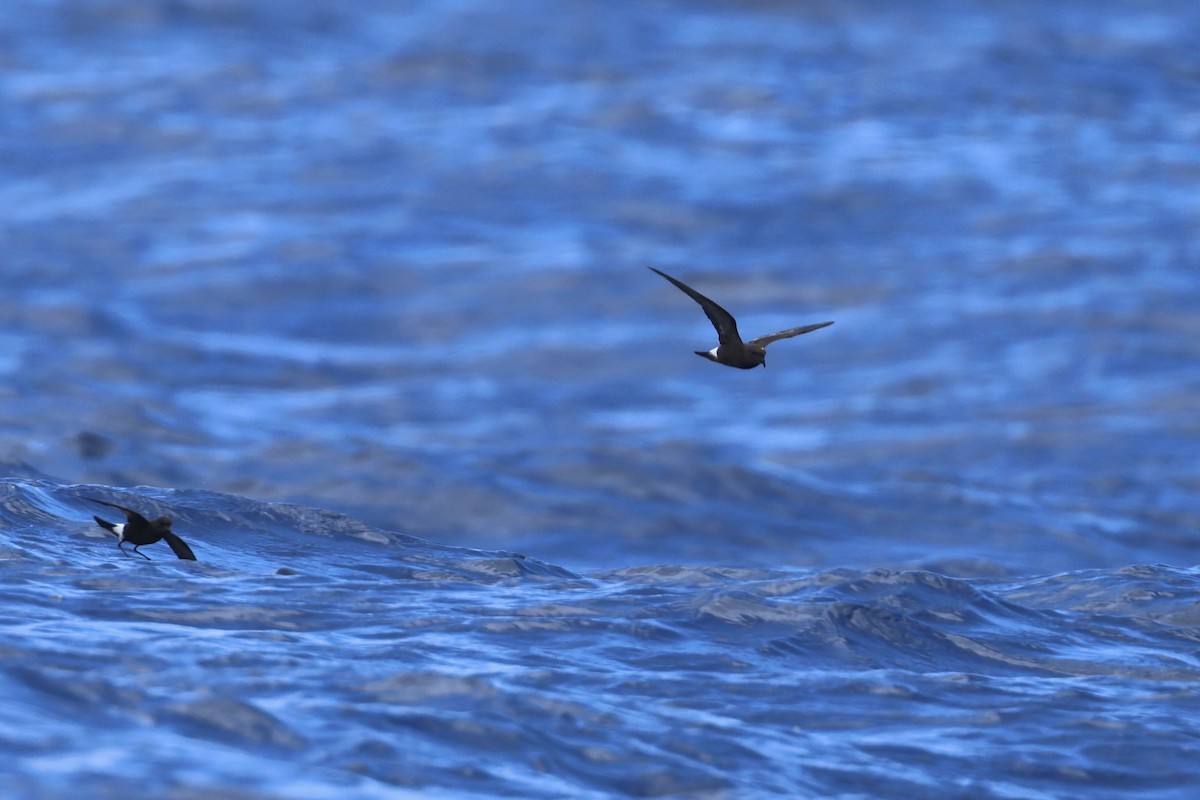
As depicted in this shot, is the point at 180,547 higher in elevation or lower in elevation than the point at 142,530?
lower

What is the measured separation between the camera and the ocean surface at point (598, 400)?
1111 centimetres

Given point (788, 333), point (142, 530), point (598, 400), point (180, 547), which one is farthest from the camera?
point (598, 400)

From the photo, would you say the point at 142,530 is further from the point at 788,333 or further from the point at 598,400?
the point at 598,400

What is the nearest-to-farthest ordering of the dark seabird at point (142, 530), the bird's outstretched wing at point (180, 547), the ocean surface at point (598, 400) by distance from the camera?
the ocean surface at point (598, 400) < the dark seabird at point (142, 530) < the bird's outstretched wing at point (180, 547)

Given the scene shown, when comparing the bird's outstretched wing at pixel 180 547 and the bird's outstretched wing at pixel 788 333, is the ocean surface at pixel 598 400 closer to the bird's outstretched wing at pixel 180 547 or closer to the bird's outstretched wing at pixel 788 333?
the bird's outstretched wing at pixel 180 547

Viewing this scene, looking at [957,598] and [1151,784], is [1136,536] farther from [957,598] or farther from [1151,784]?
[1151,784]

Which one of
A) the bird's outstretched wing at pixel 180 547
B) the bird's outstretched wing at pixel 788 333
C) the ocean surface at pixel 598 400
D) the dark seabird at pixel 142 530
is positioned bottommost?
the ocean surface at pixel 598 400

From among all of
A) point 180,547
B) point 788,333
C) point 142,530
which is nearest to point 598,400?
point 788,333

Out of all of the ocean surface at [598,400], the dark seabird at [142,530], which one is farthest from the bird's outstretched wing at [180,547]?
the ocean surface at [598,400]

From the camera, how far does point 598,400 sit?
36.7 metres

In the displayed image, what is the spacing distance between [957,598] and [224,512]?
6.63 m

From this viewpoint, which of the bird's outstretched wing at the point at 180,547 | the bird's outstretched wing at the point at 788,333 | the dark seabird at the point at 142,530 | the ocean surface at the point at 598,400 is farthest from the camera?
the bird's outstretched wing at the point at 788,333

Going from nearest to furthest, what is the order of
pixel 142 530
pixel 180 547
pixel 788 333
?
pixel 142 530, pixel 180 547, pixel 788 333

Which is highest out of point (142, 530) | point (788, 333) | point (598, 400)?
point (788, 333)
